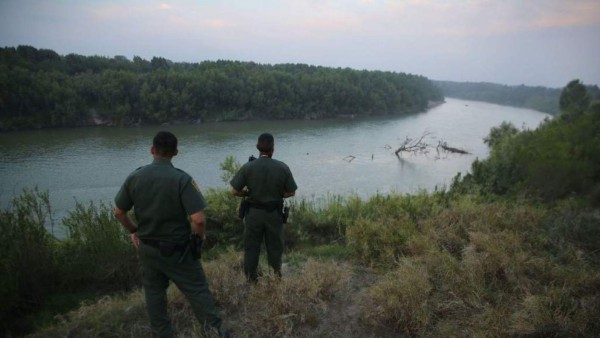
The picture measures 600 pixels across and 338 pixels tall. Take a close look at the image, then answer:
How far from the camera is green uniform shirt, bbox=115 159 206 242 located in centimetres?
353

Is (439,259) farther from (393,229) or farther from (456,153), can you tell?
(456,153)

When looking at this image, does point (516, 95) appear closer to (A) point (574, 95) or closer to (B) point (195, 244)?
(A) point (574, 95)

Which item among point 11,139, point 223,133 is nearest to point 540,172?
point 223,133

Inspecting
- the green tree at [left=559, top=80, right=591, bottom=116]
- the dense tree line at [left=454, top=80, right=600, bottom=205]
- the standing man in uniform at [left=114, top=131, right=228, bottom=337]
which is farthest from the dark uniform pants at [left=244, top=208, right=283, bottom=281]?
the green tree at [left=559, top=80, right=591, bottom=116]

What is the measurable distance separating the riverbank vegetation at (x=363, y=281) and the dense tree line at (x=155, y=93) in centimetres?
4634

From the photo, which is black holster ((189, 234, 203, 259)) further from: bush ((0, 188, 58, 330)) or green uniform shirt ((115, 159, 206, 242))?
bush ((0, 188, 58, 330))

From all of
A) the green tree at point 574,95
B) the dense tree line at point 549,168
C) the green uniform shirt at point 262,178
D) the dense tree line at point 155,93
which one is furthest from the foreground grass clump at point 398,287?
the green tree at point 574,95

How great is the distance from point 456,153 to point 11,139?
44124 millimetres

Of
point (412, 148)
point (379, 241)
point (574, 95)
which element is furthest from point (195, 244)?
point (574, 95)

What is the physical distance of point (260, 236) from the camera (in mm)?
4949

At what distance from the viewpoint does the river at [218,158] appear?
23078 mm

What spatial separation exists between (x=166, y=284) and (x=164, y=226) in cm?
67

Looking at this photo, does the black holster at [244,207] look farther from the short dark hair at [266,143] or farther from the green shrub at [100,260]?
the green shrub at [100,260]

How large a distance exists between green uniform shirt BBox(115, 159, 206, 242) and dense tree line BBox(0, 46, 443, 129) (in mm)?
49715
